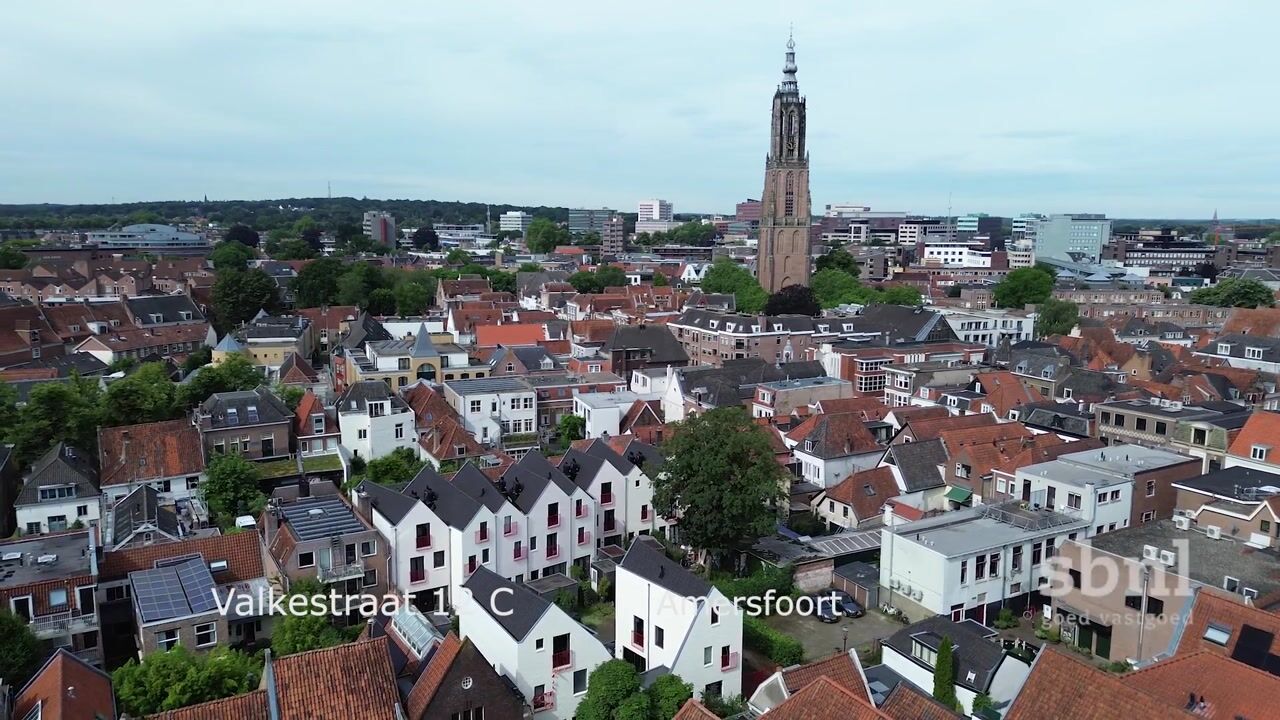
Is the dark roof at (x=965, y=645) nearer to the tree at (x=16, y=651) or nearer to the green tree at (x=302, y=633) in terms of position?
the green tree at (x=302, y=633)

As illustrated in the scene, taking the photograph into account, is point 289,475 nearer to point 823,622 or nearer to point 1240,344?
point 823,622

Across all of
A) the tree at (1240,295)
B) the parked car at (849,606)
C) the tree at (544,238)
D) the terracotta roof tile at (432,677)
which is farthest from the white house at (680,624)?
the tree at (544,238)

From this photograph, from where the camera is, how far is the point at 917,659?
23.7 meters

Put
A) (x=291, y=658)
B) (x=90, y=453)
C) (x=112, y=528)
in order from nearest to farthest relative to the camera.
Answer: (x=291, y=658) < (x=112, y=528) < (x=90, y=453)

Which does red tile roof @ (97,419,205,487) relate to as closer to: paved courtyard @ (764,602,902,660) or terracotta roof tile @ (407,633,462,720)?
terracotta roof tile @ (407,633,462,720)

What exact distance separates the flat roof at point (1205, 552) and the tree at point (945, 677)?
10.3 meters

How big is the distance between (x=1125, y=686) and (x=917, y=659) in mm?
9884

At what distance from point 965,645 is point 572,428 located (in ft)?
97.6

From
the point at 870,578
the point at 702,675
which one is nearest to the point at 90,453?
the point at 702,675

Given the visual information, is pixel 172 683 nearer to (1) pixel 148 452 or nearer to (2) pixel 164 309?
(1) pixel 148 452

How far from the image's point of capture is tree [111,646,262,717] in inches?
797

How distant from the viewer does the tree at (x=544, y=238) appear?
606 feet

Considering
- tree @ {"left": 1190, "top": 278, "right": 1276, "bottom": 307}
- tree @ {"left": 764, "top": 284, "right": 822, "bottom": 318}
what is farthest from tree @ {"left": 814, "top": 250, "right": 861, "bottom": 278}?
tree @ {"left": 1190, "top": 278, "right": 1276, "bottom": 307}

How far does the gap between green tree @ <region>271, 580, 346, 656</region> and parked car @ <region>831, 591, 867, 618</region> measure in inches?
684
